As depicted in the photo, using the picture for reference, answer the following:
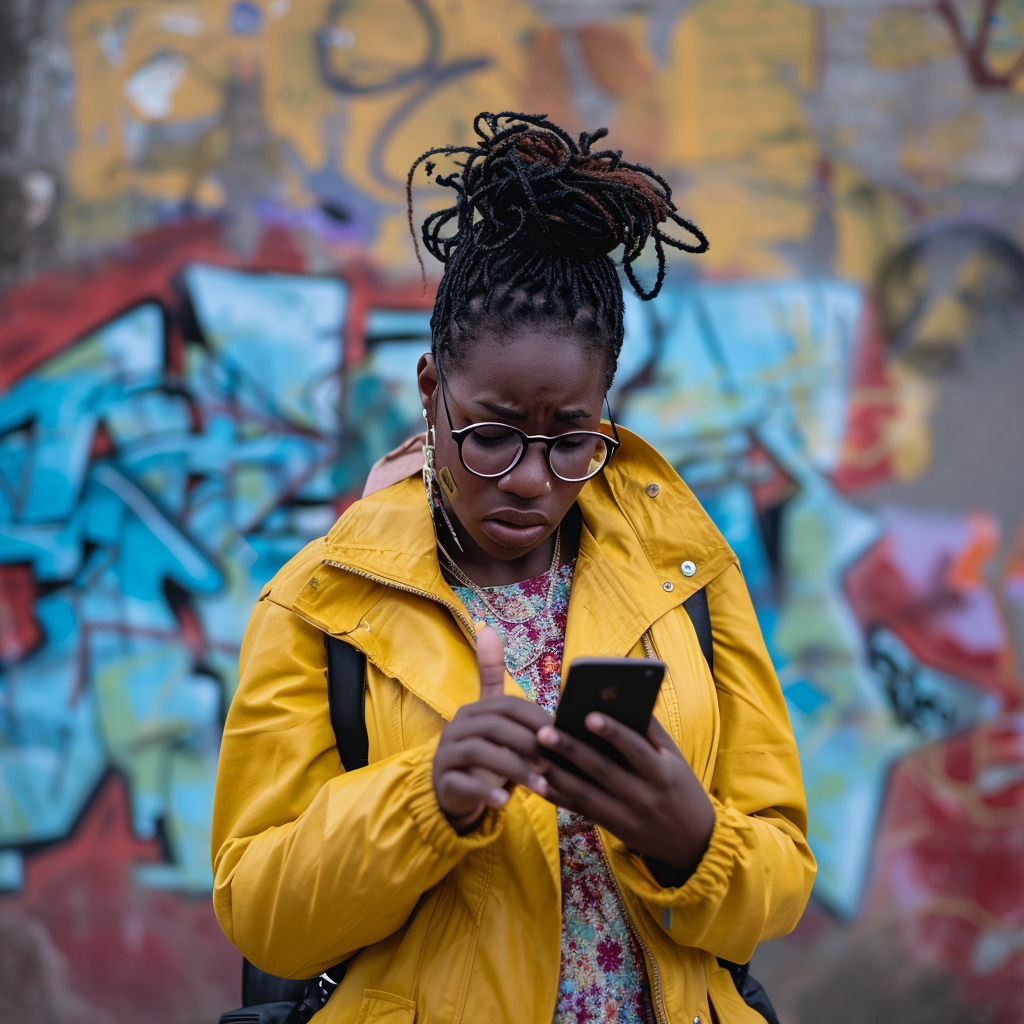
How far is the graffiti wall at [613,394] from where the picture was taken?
13.0ft

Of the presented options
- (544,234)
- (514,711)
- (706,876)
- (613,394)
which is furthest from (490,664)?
(613,394)

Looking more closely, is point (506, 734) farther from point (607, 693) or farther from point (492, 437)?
point (492, 437)

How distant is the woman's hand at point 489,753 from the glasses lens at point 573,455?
402 millimetres

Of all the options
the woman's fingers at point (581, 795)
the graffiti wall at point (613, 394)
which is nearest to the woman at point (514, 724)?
the woman's fingers at point (581, 795)

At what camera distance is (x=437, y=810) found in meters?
1.35

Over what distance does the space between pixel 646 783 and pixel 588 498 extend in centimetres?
61

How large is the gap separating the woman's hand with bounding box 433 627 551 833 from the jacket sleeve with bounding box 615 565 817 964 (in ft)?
0.95

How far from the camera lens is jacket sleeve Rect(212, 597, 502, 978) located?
53.5 inches

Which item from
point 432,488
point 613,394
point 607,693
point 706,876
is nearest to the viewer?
point 607,693

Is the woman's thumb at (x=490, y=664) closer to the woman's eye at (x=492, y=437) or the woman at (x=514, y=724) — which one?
the woman at (x=514, y=724)

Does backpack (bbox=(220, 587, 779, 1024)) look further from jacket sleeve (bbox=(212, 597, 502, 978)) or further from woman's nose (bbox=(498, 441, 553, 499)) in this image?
woman's nose (bbox=(498, 441, 553, 499))

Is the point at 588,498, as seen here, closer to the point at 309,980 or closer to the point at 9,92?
the point at 309,980

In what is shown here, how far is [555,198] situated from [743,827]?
0.98 m

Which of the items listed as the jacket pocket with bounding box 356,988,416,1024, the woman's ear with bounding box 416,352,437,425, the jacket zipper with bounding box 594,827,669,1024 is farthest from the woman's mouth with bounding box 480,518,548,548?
the jacket pocket with bounding box 356,988,416,1024
